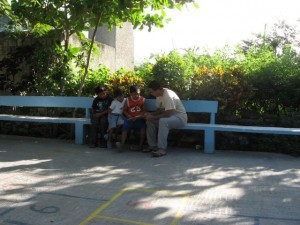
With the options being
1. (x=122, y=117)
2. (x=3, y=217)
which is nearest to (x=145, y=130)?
(x=122, y=117)

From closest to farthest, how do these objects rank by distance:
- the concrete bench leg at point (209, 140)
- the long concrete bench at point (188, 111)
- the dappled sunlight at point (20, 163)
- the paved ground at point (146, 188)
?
1. the paved ground at point (146, 188)
2. the dappled sunlight at point (20, 163)
3. the long concrete bench at point (188, 111)
4. the concrete bench leg at point (209, 140)

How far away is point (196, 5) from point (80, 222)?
495 centimetres

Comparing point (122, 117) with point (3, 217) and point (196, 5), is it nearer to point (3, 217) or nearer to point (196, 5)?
point (196, 5)

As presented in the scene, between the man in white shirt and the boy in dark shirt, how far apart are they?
93cm

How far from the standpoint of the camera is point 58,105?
8.16 metres

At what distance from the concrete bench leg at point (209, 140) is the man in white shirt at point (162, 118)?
0.44 metres

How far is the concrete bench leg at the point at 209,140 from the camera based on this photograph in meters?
6.83

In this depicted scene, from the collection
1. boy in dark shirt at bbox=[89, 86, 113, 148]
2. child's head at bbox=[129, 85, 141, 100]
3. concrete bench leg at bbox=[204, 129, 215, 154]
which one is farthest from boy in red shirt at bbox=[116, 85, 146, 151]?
concrete bench leg at bbox=[204, 129, 215, 154]

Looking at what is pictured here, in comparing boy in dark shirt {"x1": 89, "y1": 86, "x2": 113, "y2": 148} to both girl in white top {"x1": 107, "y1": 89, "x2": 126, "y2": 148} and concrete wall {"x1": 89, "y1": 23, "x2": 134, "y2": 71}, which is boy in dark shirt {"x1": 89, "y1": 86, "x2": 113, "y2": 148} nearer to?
girl in white top {"x1": 107, "y1": 89, "x2": 126, "y2": 148}

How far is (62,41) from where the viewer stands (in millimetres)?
9500

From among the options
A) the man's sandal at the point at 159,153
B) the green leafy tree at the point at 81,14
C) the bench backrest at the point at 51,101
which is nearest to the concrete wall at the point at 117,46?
the green leafy tree at the point at 81,14

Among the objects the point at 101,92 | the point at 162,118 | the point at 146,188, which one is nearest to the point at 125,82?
the point at 101,92

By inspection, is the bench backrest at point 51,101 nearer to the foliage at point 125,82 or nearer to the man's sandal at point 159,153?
the foliage at point 125,82

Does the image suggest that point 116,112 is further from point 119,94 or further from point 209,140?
point 209,140
